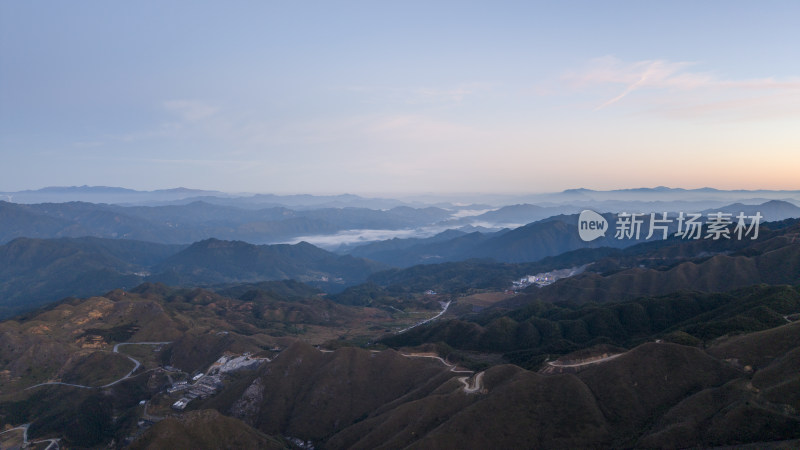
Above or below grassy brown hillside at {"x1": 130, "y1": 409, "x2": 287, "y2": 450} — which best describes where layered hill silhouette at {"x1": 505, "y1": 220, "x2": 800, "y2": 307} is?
above

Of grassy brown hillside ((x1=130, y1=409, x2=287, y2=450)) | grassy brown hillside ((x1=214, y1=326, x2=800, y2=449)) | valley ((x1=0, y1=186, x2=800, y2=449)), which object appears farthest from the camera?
grassy brown hillside ((x1=130, y1=409, x2=287, y2=450))

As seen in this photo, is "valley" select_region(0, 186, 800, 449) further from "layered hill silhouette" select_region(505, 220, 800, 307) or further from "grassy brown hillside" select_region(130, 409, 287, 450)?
"layered hill silhouette" select_region(505, 220, 800, 307)

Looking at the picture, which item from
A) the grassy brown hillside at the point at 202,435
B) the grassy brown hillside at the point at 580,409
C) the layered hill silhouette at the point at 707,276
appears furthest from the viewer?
the layered hill silhouette at the point at 707,276

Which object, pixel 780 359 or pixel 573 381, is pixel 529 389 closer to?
pixel 573 381

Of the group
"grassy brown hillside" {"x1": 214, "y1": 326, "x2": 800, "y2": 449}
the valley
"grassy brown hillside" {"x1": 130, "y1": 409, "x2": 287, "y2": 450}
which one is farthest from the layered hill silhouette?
"grassy brown hillside" {"x1": 130, "y1": 409, "x2": 287, "y2": 450}

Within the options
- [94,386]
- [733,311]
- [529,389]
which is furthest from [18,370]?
[733,311]

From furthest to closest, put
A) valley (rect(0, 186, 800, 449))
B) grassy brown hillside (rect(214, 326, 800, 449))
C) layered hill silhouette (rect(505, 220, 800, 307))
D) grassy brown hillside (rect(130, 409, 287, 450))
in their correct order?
layered hill silhouette (rect(505, 220, 800, 307)) < grassy brown hillside (rect(130, 409, 287, 450)) < valley (rect(0, 186, 800, 449)) < grassy brown hillside (rect(214, 326, 800, 449))

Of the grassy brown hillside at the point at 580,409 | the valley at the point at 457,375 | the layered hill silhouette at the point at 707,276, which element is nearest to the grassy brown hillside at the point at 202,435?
the valley at the point at 457,375

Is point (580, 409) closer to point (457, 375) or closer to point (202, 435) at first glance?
point (457, 375)

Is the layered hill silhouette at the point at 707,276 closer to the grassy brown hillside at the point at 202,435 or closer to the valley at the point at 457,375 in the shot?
the valley at the point at 457,375

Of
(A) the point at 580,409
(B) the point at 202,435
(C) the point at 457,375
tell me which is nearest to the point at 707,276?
(C) the point at 457,375

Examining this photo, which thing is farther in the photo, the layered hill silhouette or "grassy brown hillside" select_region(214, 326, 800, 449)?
the layered hill silhouette
